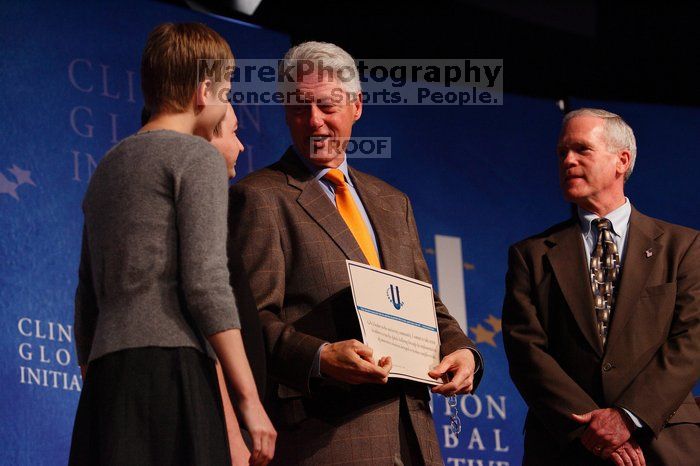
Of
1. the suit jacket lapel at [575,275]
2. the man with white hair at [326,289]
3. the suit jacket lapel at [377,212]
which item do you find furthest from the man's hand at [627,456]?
the suit jacket lapel at [377,212]

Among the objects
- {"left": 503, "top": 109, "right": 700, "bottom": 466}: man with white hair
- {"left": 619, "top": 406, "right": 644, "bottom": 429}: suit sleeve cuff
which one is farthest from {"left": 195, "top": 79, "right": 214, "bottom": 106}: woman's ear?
{"left": 619, "top": 406, "right": 644, "bottom": 429}: suit sleeve cuff

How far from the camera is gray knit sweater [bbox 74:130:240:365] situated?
2.11 metres

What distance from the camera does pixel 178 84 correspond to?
225cm

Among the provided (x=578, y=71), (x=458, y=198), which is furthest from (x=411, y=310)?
(x=578, y=71)

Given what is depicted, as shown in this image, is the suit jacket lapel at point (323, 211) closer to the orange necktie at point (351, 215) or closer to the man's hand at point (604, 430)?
the orange necktie at point (351, 215)

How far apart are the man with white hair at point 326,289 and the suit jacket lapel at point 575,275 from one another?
0.51m

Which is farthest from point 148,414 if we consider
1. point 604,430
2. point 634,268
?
point 634,268

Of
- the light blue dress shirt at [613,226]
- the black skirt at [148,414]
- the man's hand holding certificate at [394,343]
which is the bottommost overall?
the black skirt at [148,414]

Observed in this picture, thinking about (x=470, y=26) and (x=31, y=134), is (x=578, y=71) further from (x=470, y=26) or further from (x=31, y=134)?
(x=31, y=134)

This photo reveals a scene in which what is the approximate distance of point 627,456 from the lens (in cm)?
316

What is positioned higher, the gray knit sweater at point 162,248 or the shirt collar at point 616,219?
the shirt collar at point 616,219

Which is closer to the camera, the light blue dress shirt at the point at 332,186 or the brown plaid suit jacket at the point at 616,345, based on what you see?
the light blue dress shirt at the point at 332,186

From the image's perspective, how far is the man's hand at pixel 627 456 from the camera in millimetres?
3154

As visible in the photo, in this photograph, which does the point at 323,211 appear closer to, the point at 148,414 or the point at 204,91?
the point at 204,91
